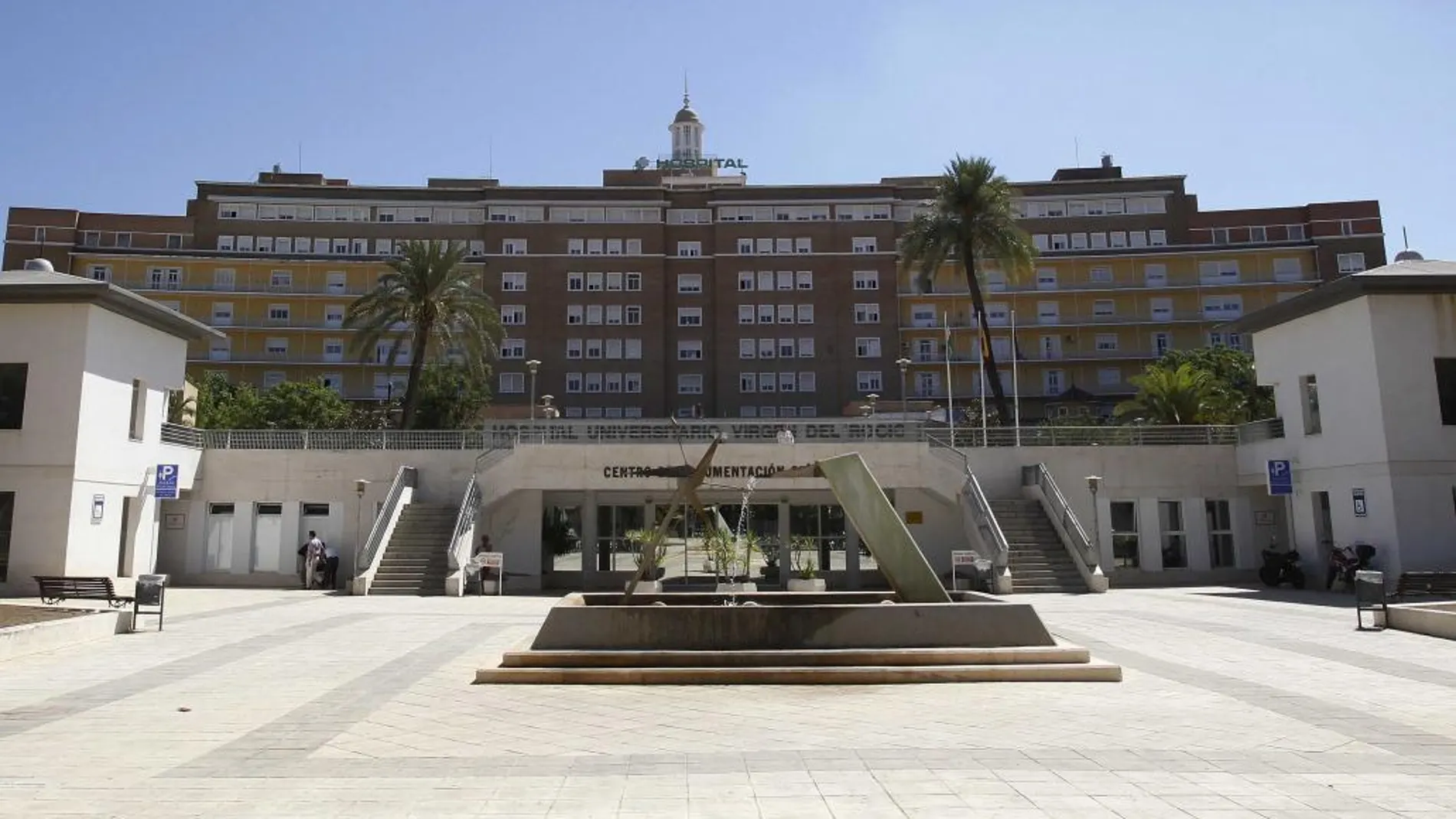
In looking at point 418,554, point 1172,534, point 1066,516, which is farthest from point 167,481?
point 1172,534

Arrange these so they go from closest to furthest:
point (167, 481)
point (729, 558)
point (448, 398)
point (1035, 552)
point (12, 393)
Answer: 1. point (12, 393)
2. point (729, 558)
3. point (167, 481)
4. point (1035, 552)
5. point (448, 398)

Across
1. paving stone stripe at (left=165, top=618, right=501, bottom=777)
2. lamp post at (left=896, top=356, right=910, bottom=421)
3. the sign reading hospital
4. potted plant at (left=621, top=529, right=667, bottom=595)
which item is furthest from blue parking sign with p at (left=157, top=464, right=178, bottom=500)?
lamp post at (left=896, top=356, right=910, bottom=421)

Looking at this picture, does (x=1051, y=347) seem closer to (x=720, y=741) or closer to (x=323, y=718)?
(x=720, y=741)

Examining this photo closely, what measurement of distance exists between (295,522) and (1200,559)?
1095 inches

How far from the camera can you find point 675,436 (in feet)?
98.6

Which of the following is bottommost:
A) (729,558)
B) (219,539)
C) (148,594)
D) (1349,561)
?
(148,594)

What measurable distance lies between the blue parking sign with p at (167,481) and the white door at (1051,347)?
180 feet

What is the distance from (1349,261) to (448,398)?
2399 inches

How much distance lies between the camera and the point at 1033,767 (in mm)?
7184

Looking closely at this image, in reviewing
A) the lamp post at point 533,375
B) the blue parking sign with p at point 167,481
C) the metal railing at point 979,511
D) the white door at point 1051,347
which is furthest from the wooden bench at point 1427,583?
the white door at point 1051,347

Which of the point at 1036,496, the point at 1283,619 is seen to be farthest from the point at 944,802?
the point at 1036,496

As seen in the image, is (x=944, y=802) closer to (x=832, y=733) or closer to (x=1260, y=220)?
(x=832, y=733)

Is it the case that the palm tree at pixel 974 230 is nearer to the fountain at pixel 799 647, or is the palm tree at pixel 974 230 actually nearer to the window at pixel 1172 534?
the window at pixel 1172 534

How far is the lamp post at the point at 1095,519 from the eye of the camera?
27375mm
